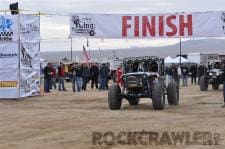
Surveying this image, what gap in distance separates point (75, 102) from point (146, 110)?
16.5 feet

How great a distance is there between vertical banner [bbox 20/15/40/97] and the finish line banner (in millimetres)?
1618

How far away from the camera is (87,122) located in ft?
49.6

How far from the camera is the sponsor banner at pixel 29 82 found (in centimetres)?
2464

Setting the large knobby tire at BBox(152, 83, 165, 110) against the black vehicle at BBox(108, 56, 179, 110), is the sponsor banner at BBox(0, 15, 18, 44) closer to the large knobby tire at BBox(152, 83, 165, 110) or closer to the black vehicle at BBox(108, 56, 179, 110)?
the black vehicle at BBox(108, 56, 179, 110)

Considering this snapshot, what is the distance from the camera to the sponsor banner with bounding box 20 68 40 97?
970 inches

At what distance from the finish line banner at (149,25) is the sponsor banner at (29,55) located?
169cm

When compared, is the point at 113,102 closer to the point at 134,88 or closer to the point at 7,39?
the point at 134,88

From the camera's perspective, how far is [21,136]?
501 inches

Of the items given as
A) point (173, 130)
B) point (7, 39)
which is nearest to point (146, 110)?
point (173, 130)

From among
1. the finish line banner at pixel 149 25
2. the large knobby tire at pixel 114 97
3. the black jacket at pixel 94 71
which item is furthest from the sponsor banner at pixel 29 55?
the black jacket at pixel 94 71

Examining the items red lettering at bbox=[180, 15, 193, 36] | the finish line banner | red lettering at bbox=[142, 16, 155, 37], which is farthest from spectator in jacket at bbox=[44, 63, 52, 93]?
red lettering at bbox=[180, 15, 193, 36]

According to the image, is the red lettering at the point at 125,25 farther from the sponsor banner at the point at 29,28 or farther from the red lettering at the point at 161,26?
the sponsor banner at the point at 29,28
